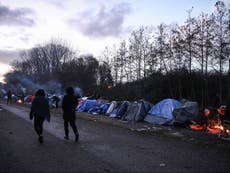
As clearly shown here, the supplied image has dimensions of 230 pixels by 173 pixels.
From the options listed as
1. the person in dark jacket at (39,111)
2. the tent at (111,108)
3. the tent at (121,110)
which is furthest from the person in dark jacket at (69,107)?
the tent at (111,108)

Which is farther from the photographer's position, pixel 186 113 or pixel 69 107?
pixel 186 113

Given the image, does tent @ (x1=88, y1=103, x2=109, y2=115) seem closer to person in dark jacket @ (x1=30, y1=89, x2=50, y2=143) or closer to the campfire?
the campfire

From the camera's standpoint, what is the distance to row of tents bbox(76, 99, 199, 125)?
58.2ft

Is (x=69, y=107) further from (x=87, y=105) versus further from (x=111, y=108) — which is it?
(x=87, y=105)

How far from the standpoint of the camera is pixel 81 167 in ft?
24.8

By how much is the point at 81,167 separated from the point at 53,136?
238 inches

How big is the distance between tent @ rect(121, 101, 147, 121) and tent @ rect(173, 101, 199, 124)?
3.85 metres

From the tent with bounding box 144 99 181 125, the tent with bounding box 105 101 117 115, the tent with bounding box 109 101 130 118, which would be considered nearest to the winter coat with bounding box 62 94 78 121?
Result: the tent with bounding box 144 99 181 125

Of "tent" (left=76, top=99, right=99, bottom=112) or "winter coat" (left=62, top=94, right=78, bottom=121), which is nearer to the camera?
"winter coat" (left=62, top=94, right=78, bottom=121)

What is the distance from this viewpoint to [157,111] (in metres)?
20.6

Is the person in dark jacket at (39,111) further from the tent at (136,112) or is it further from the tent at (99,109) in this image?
the tent at (99,109)

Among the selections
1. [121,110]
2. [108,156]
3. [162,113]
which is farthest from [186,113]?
[108,156]

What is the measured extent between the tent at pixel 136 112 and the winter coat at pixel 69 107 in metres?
A: 10.00

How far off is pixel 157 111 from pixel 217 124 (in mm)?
5338
